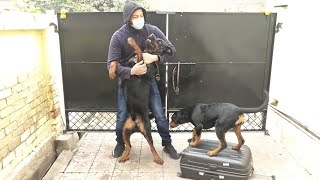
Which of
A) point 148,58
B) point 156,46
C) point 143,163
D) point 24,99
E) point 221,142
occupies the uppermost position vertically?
point 156,46

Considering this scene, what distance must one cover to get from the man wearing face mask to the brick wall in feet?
3.57

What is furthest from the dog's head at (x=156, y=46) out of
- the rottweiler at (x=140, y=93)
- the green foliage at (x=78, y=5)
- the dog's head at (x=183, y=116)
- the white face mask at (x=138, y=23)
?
the green foliage at (x=78, y=5)

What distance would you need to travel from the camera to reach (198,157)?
3209mm

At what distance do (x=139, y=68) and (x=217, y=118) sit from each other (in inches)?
42.5

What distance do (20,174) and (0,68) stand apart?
4.11ft

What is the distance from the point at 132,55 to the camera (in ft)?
11.1

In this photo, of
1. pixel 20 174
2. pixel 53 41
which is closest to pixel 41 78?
pixel 53 41

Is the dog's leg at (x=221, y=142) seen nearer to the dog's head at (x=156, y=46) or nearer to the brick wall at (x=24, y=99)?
the dog's head at (x=156, y=46)

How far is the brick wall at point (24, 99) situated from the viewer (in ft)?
9.85

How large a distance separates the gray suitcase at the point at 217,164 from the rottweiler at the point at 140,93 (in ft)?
1.55

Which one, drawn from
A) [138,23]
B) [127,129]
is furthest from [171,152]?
[138,23]

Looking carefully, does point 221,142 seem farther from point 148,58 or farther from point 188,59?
point 188,59

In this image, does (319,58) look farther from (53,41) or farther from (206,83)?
(53,41)

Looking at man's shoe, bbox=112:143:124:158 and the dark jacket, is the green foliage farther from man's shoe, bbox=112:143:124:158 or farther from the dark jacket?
man's shoe, bbox=112:143:124:158
